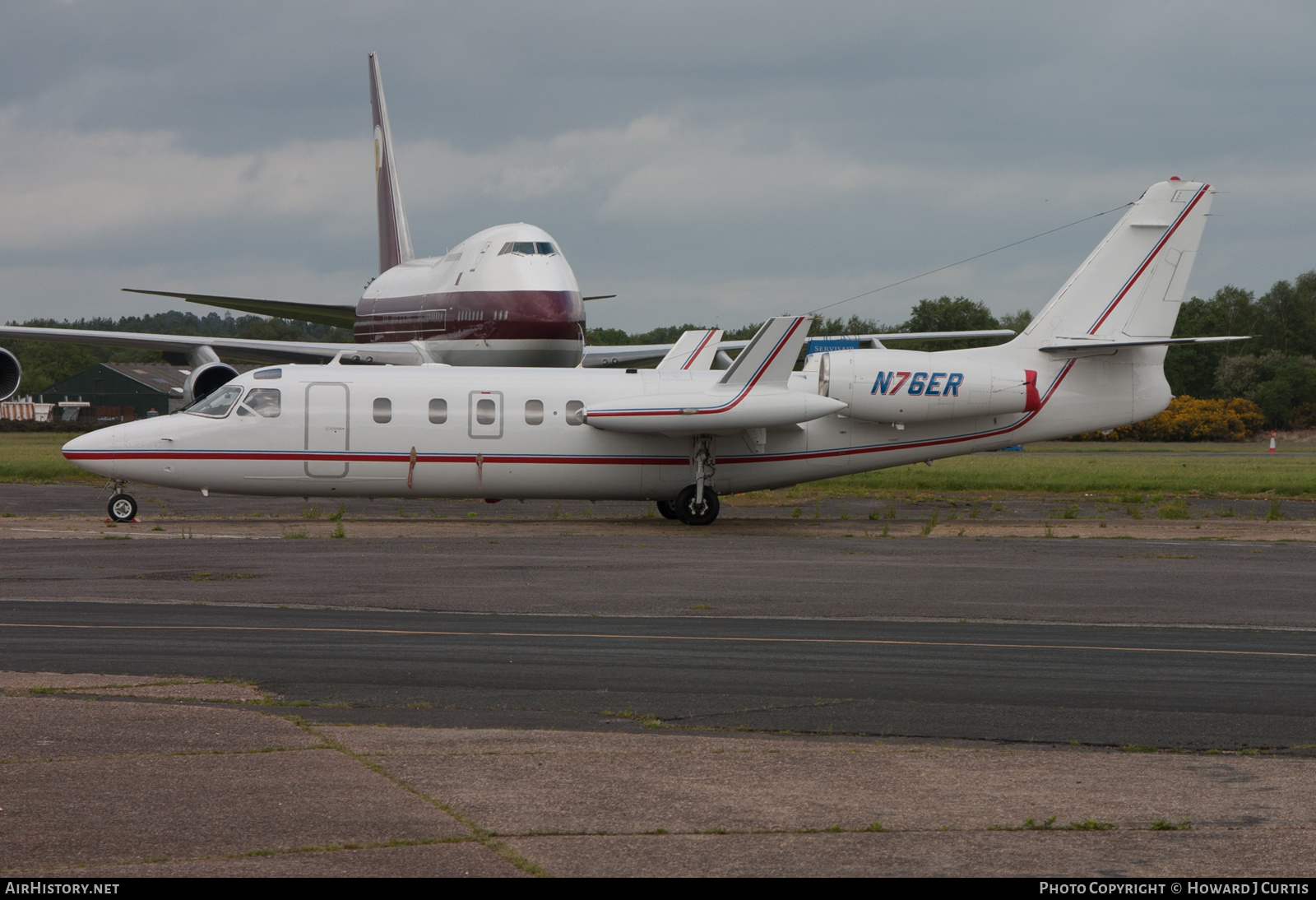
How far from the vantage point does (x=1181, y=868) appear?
16.3ft

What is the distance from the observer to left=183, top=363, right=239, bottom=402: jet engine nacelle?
29.0 metres

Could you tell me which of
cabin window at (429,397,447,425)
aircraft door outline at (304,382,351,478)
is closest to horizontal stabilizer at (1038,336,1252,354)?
cabin window at (429,397,447,425)

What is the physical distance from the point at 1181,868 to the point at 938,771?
1636mm

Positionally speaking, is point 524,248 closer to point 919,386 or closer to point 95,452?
point 919,386

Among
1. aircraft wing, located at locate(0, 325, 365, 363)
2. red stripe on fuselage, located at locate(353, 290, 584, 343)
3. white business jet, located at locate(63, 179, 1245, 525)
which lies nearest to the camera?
white business jet, located at locate(63, 179, 1245, 525)

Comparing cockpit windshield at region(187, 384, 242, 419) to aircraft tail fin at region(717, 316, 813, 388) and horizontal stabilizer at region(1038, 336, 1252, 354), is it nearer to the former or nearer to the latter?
aircraft tail fin at region(717, 316, 813, 388)

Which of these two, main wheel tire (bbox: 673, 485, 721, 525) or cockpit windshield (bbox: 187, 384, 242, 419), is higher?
cockpit windshield (bbox: 187, 384, 242, 419)

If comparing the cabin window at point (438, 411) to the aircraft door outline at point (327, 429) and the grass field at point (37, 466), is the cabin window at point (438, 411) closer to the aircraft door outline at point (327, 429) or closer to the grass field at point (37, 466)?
the aircraft door outline at point (327, 429)

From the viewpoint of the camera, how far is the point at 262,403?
72.7 feet

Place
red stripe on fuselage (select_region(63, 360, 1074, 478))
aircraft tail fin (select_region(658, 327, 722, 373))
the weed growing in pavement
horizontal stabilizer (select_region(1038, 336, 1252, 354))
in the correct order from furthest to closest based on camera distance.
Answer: aircraft tail fin (select_region(658, 327, 722, 373)), the weed growing in pavement, horizontal stabilizer (select_region(1038, 336, 1252, 354)), red stripe on fuselage (select_region(63, 360, 1074, 478))

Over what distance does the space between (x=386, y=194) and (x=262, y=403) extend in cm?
3006

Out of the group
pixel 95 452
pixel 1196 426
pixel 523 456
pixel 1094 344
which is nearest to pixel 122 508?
pixel 95 452

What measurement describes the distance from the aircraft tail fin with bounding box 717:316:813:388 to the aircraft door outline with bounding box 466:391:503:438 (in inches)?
157

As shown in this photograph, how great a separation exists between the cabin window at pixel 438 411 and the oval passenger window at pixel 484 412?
54 centimetres
